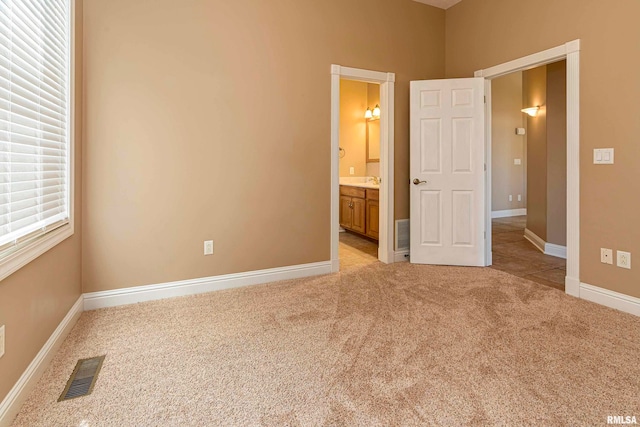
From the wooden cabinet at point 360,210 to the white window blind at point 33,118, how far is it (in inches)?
137

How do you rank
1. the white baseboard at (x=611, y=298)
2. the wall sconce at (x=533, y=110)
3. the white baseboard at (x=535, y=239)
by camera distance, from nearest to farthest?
1. the white baseboard at (x=611, y=298)
2. the white baseboard at (x=535, y=239)
3. the wall sconce at (x=533, y=110)

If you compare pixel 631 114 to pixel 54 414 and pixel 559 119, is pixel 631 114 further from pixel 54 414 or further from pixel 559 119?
pixel 54 414

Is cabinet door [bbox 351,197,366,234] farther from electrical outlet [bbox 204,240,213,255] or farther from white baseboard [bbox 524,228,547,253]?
electrical outlet [bbox 204,240,213,255]

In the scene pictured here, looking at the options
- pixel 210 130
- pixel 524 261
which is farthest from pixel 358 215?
pixel 210 130

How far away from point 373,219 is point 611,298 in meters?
2.67

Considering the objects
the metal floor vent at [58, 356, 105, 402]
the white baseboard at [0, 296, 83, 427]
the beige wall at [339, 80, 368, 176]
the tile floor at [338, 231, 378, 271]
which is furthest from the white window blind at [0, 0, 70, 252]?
the beige wall at [339, 80, 368, 176]

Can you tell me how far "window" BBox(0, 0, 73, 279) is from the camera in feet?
4.83

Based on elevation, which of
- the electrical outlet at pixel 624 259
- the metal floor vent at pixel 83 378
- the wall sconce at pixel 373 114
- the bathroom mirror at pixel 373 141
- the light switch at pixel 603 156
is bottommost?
the metal floor vent at pixel 83 378

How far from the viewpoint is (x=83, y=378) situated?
175 centimetres

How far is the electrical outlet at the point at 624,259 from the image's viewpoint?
8.46ft

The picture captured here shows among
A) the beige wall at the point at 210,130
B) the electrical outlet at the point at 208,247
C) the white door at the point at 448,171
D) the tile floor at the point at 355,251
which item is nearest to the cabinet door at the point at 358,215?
the tile floor at the point at 355,251

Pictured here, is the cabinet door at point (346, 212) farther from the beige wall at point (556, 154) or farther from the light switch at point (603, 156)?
the light switch at point (603, 156)

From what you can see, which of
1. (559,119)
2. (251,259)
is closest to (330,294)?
(251,259)

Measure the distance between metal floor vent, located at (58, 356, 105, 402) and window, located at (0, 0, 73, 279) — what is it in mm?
646
